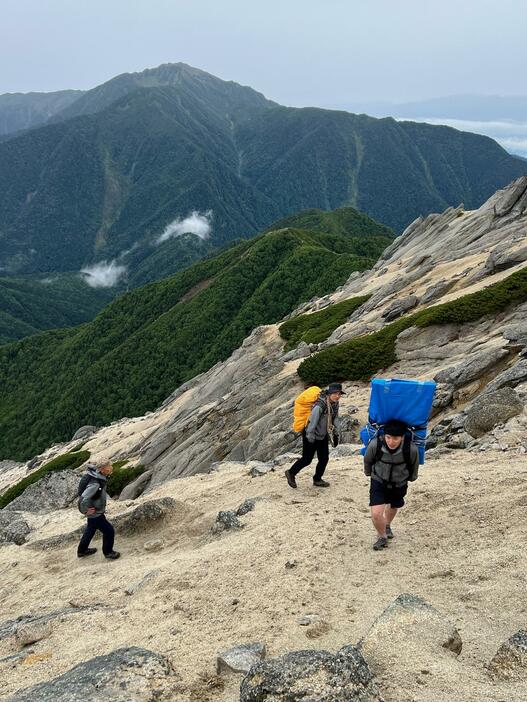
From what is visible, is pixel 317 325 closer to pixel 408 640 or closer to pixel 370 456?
pixel 370 456

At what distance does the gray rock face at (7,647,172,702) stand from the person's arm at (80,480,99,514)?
703cm

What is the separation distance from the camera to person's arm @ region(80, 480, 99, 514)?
14.9 metres

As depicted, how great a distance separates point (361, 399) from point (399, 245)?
59.6 m

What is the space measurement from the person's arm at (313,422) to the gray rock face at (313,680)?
7.69 m

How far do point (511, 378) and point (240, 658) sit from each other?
50.4ft

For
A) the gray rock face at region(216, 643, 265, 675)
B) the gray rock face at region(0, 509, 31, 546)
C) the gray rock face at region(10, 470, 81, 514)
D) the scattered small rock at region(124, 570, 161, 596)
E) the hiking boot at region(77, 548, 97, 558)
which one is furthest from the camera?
the gray rock face at region(10, 470, 81, 514)

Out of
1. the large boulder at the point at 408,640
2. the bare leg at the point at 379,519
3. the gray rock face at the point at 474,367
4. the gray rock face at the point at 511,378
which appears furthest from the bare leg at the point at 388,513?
the gray rock face at the point at 474,367

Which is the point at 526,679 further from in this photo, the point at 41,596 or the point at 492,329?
the point at 492,329

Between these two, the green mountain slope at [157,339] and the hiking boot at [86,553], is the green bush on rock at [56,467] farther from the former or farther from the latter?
the green mountain slope at [157,339]

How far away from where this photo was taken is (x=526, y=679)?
6.40 metres

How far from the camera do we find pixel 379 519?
11.2 meters

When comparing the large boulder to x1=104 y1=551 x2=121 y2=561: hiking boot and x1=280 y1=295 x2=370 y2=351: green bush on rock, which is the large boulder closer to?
x1=104 y1=551 x2=121 y2=561: hiking boot

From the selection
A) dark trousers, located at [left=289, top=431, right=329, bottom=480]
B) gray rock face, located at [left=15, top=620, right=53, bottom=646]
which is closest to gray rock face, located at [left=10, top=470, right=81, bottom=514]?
dark trousers, located at [left=289, top=431, right=329, bottom=480]

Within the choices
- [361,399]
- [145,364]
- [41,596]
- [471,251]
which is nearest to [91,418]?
[145,364]
